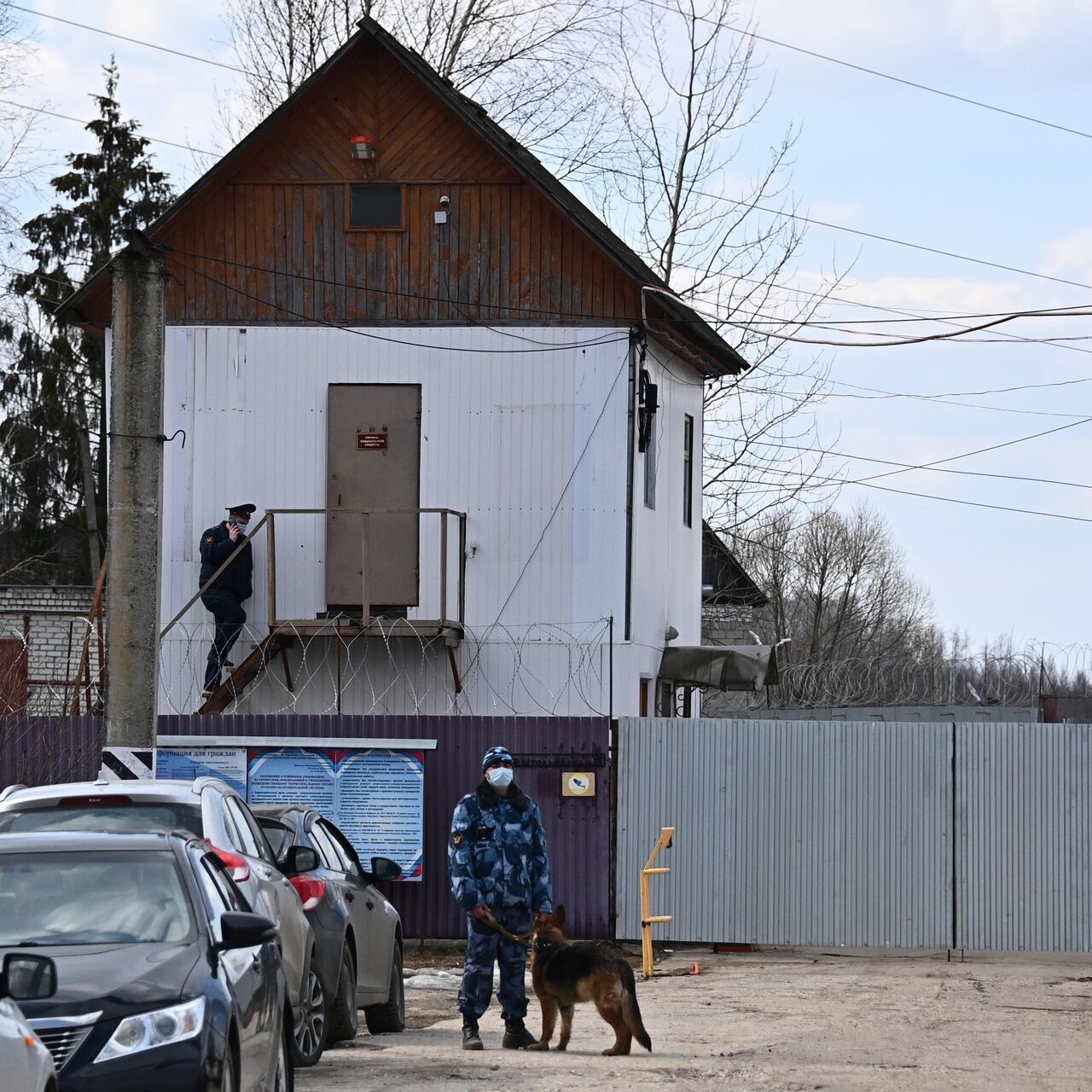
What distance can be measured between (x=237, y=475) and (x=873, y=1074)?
13.9 meters

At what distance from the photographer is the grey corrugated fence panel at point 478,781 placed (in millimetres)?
18438

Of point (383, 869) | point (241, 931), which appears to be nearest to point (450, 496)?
point (383, 869)

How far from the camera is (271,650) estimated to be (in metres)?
21.6

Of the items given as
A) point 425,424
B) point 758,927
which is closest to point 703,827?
point 758,927

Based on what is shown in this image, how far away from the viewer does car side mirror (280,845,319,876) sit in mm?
10867

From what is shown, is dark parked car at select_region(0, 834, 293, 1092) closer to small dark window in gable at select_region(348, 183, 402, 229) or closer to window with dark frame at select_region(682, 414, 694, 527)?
small dark window in gable at select_region(348, 183, 402, 229)

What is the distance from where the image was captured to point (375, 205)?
22.3m

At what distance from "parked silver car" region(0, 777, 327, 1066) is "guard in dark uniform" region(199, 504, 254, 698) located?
11194 millimetres

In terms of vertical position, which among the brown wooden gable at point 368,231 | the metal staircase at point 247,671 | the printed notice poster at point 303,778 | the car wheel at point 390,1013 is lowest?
the car wheel at point 390,1013

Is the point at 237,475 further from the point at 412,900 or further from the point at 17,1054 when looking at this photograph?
the point at 17,1054

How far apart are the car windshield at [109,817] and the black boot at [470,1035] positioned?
2.67 meters

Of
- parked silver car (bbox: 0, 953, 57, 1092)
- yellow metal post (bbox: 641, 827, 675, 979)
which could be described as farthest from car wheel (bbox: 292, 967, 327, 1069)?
yellow metal post (bbox: 641, 827, 675, 979)

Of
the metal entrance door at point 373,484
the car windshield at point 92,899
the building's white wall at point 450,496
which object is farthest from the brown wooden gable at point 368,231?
the car windshield at point 92,899

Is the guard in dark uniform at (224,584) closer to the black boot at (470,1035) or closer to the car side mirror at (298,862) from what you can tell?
the black boot at (470,1035)
